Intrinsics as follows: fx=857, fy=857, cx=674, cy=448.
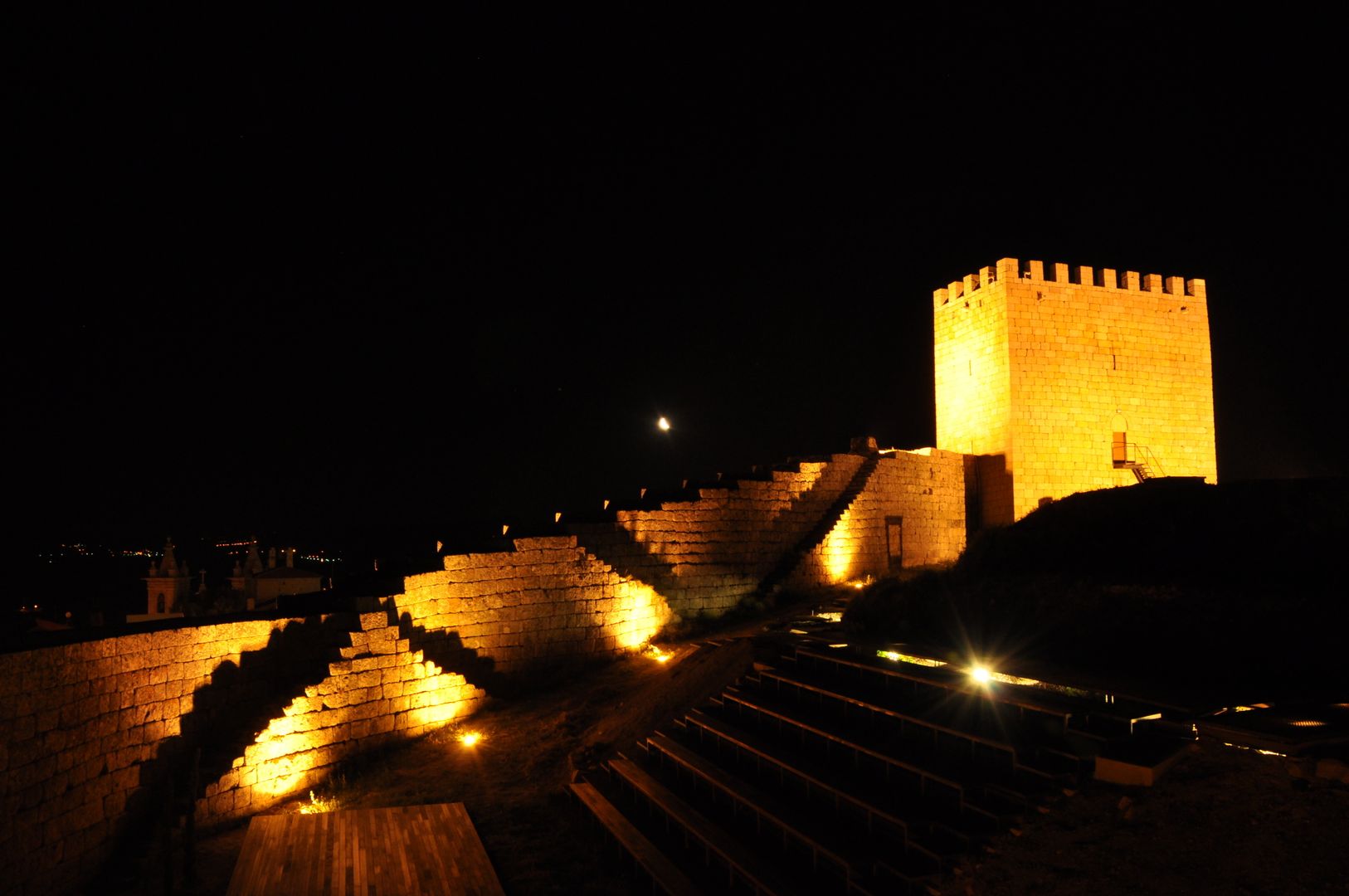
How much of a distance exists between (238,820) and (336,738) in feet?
4.72

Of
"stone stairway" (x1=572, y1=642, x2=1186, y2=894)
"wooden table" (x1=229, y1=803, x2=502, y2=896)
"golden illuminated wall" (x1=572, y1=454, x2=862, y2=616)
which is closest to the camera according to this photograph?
"stone stairway" (x1=572, y1=642, x2=1186, y2=894)

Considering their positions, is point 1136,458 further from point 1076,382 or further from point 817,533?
point 817,533

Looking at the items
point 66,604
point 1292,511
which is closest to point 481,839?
point 1292,511

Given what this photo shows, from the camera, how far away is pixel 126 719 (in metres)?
8.00

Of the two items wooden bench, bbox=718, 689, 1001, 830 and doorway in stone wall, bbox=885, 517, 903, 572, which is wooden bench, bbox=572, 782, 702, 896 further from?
doorway in stone wall, bbox=885, 517, 903, 572

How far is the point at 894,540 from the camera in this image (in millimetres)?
18562

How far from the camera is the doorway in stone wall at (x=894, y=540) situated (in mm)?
18391

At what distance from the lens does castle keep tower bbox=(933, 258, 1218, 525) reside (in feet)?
64.1

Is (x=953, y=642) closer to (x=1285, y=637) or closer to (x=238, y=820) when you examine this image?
(x=1285, y=637)

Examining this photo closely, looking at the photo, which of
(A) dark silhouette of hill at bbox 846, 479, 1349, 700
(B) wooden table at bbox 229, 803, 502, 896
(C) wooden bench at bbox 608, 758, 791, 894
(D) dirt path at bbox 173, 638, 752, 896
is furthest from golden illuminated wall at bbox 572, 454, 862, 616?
(B) wooden table at bbox 229, 803, 502, 896

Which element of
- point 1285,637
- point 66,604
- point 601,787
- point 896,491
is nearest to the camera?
point 1285,637

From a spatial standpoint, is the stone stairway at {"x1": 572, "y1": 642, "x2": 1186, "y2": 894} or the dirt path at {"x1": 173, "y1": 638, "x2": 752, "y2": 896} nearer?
the stone stairway at {"x1": 572, "y1": 642, "x2": 1186, "y2": 894}

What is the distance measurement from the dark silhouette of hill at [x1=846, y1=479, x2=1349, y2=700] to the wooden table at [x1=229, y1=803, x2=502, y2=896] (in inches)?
201

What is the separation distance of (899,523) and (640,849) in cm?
1289
